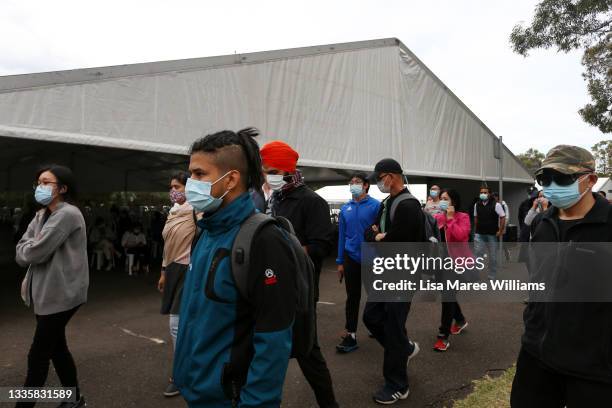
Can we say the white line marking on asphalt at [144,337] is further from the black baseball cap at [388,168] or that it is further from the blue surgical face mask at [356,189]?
the black baseball cap at [388,168]

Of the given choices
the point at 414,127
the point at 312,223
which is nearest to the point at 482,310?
the point at 312,223

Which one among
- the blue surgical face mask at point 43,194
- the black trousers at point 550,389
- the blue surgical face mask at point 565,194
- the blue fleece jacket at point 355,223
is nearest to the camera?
the black trousers at point 550,389

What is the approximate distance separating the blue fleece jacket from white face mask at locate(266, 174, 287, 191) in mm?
1463

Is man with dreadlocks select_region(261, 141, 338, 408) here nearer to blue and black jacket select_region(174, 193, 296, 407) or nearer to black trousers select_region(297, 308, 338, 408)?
black trousers select_region(297, 308, 338, 408)

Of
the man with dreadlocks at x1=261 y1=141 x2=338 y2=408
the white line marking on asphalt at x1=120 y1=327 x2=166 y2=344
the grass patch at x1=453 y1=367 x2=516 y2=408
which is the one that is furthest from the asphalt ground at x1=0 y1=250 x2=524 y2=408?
the man with dreadlocks at x1=261 y1=141 x2=338 y2=408

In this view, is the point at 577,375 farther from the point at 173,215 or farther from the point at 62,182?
the point at 62,182

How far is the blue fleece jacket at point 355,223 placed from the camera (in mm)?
4476

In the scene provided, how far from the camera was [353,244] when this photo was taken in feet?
14.7

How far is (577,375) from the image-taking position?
180 centimetres

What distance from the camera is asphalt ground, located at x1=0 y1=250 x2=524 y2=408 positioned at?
3.59m

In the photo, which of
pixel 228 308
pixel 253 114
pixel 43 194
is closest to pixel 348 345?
pixel 43 194

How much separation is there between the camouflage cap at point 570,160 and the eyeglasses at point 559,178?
0.06ft

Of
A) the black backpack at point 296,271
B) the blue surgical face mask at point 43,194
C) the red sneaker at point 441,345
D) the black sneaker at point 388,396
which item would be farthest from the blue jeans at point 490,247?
the blue surgical face mask at point 43,194

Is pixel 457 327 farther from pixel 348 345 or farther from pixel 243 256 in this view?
pixel 243 256
